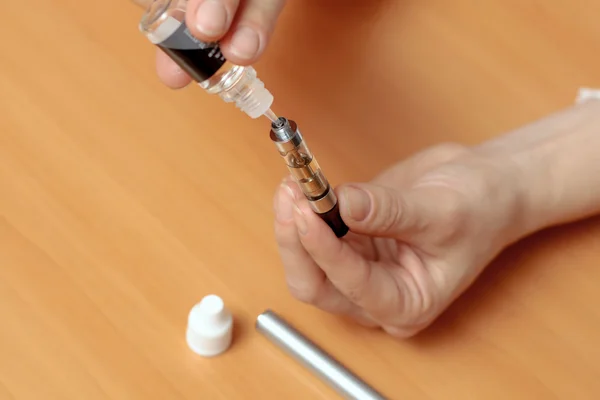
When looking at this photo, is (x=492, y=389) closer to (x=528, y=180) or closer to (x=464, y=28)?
(x=528, y=180)

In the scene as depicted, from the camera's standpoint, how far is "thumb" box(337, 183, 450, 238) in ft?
1.59

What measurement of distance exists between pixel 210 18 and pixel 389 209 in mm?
183

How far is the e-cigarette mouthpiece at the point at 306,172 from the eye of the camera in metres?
0.42

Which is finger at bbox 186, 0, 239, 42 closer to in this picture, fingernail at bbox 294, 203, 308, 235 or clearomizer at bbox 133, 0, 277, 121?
clearomizer at bbox 133, 0, 277, 121

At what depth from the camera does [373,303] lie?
53 centimetres

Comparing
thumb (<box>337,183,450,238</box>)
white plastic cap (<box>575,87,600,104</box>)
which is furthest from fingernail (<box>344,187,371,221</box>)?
white plastic cap (<box>575,87,600,104</box>)

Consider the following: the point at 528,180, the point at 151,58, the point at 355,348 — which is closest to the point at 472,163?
the point at 528,180

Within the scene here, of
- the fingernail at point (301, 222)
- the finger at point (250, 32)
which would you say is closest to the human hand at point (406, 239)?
the fingernail at point (301, 222)

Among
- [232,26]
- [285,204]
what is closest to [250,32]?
[232,26]

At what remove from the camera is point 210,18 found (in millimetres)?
408

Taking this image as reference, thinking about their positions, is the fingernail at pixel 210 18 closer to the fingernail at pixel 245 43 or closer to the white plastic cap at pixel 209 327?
the fingernail at pixel 245 43

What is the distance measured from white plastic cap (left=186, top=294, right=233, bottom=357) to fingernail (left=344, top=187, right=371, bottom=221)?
0.12 meters

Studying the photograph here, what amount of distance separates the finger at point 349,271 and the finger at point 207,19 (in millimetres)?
136

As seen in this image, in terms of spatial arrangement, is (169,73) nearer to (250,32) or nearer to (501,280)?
(250,32)
